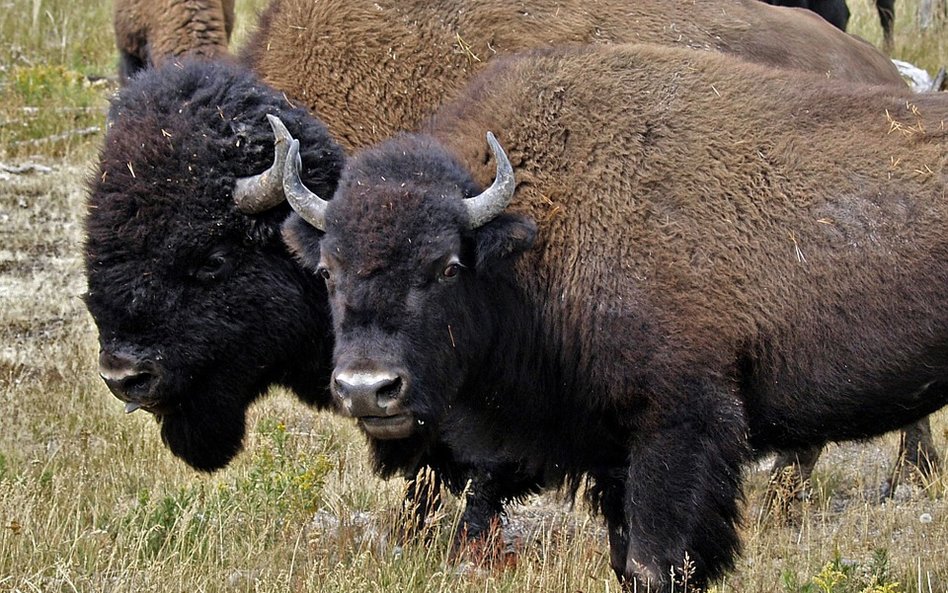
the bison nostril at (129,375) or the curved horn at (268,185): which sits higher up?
the curved horn at (268,185)

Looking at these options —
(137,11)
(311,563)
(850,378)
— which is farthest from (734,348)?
(137,11)

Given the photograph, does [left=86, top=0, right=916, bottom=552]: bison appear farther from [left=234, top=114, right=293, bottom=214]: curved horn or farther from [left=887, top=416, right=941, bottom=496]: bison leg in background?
[left=887, top=416, right=941, bottom=496]: bison leg in background

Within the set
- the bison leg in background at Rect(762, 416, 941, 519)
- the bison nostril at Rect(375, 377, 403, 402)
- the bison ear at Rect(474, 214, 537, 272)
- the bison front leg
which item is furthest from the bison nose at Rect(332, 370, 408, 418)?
the bison leg in background at Rect(762, 416, 941, 519)

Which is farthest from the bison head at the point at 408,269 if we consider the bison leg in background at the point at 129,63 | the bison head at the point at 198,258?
the bison leg in background at the point at 129,63

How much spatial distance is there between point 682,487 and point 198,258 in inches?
93.1

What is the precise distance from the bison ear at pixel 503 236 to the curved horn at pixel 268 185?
1.08 meters

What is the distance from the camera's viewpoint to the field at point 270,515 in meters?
5.18

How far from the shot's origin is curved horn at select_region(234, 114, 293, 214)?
5609 mm

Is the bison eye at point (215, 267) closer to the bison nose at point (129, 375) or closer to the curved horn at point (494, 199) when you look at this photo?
the bison nose at point (129, 375)

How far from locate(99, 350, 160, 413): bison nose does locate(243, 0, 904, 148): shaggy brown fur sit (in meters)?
1.59

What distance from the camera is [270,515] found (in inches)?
228

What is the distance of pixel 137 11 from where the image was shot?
35.3 ft

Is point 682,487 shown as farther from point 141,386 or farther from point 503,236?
point 141,386

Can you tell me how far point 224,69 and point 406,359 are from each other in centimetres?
210
